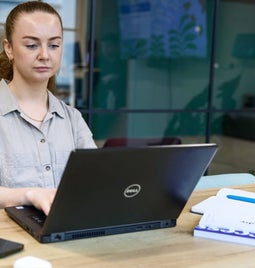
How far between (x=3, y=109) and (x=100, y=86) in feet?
7.91

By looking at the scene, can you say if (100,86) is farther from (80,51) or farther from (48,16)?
(48,16)

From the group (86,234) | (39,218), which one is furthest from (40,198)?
(86,234)

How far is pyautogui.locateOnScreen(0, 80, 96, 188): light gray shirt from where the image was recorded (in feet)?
5.96

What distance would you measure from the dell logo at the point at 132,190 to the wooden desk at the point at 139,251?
4.9 inches

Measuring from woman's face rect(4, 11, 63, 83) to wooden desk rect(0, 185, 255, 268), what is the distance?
56 cm

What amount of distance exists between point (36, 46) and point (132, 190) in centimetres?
72

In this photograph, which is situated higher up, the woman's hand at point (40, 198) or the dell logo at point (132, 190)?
the dell logo at point (132, 190)

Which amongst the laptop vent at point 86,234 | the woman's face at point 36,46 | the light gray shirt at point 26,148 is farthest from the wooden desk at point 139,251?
the woman's face at point 36,46

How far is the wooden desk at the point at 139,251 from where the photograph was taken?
117cm

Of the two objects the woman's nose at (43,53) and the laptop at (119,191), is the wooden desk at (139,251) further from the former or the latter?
the woman's nose at (43,53)

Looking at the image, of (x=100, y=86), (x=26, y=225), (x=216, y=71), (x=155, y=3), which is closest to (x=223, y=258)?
(x=26, y=225)

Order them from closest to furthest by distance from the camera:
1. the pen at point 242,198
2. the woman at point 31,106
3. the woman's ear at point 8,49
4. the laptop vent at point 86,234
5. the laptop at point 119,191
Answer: the laptop at point 119,191
the laptop vent at point 86,234
the pen at point 242,198
the woman at point 31,106
the woman's ear at point 8,49

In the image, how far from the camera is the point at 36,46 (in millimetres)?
1758

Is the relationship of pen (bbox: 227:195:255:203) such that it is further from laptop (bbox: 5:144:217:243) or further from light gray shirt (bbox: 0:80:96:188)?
light gray shirt (bbox: 0:80:96:188)
